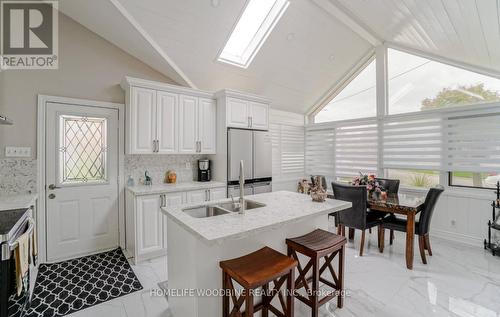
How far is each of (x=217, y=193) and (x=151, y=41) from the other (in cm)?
230

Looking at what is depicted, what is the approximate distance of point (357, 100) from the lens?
4766mm

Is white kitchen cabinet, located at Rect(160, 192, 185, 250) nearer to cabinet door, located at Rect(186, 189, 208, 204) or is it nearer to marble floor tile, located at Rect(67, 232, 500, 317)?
cabinet door, located at Rect(186, 189, 208, 204)

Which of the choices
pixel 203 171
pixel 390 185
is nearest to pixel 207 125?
pixel 203 171

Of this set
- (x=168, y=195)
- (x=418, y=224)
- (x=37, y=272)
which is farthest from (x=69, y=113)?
(x=418, y=224)

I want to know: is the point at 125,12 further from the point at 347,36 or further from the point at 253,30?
the point at 347,36

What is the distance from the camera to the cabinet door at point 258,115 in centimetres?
397

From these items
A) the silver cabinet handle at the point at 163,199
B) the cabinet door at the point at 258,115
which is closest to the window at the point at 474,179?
the cabinet door at the point at 258,115

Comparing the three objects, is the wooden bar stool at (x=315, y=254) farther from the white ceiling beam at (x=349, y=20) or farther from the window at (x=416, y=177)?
the white ceiling beam at (x=349, y=20)

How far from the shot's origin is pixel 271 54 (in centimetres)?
377

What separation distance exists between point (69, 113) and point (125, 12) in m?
1.45

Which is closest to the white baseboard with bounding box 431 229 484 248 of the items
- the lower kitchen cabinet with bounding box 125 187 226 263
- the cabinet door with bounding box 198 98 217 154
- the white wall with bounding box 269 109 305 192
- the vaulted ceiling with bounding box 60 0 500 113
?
the vaulted ceiling with bounding box 60 0 500 113

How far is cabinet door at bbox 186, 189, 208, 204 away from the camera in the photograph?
10.6ft

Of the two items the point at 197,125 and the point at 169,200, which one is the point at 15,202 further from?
the point at 197,125

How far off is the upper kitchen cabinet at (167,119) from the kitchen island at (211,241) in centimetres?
158
